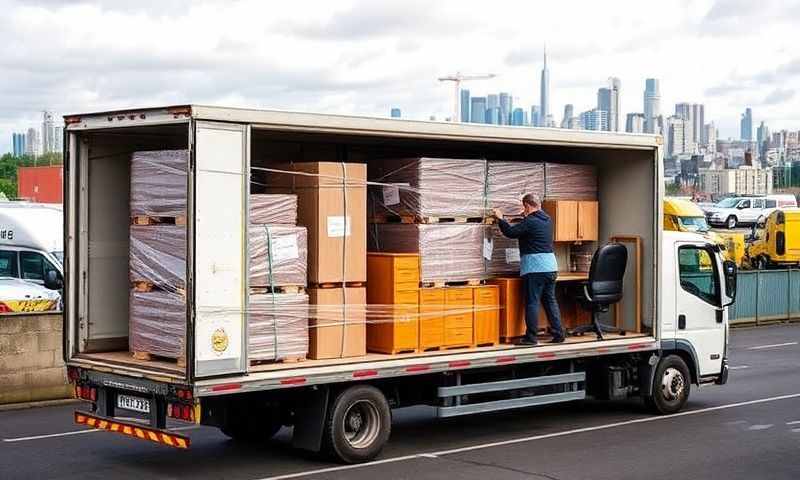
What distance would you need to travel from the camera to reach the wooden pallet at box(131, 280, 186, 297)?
1033 centimetres

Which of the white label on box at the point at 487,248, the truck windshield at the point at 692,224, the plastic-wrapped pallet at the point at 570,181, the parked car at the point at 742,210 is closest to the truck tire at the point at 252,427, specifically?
the white label on box at the point at 487,248

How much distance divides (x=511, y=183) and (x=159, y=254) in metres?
4.28

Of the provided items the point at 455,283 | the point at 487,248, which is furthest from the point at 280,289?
the point at 487,248

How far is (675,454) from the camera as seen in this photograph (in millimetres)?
11781

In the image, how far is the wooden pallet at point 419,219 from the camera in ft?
40.1

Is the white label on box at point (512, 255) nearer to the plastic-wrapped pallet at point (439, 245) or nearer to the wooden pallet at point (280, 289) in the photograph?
the plastic-wrapped pallet at point (439, 245)

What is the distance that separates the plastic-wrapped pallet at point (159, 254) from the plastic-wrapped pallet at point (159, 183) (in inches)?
6.1

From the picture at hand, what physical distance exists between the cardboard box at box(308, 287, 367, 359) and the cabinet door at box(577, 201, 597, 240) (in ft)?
11.3

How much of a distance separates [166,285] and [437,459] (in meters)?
3.11

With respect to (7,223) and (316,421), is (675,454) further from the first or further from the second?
(7,223)

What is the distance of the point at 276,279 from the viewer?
10.7 meters

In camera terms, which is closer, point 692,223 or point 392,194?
point 392,194

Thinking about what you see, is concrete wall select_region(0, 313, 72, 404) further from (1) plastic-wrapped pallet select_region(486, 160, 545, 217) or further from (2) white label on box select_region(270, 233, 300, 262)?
A: (1) plastic-wrapped pallet select_region(486, 160, 545, 217)

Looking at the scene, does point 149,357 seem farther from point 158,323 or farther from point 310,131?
point 310,131
